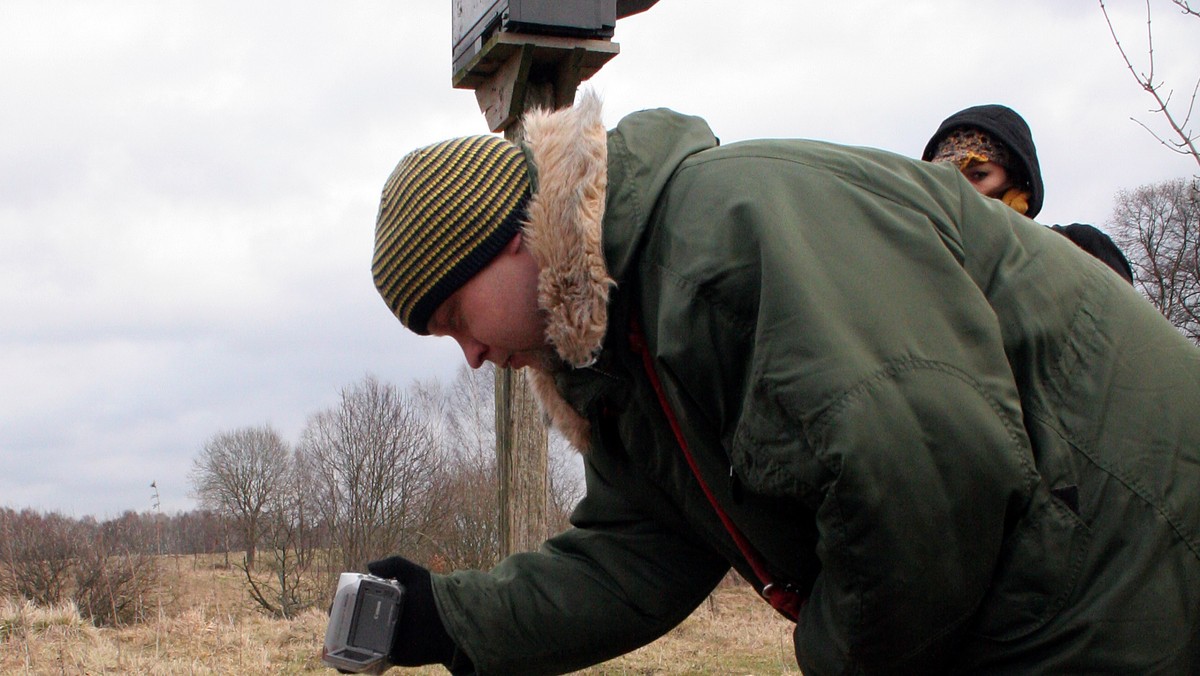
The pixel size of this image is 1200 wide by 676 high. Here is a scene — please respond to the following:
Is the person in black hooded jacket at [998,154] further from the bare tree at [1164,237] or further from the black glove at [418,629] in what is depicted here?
the bare tree at [1164,237]

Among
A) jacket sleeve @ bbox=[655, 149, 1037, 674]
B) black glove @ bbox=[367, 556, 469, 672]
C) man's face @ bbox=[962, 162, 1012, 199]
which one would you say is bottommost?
black glove @ bbox=[367, 556, 469, 672]

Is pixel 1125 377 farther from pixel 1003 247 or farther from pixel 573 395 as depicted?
pixel 573 395

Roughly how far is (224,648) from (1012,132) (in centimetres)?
508

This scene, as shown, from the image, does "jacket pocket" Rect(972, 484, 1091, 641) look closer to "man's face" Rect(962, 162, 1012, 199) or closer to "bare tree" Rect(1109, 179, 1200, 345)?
"man's face" Rect(962, 162, 1012, 199)

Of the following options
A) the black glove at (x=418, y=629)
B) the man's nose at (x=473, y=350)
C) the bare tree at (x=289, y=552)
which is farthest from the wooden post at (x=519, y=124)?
the bare tree at (x=289, y=552)

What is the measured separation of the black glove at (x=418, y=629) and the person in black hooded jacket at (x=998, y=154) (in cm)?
190

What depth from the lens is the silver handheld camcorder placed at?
210 cm

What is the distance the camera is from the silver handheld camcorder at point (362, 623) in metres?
2.10

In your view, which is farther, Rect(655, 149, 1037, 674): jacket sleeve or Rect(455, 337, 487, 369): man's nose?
Rect(455, 337, 487, 369): man's nose

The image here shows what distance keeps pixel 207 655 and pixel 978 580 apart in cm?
543

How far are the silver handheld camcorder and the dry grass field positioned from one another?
10.4ft

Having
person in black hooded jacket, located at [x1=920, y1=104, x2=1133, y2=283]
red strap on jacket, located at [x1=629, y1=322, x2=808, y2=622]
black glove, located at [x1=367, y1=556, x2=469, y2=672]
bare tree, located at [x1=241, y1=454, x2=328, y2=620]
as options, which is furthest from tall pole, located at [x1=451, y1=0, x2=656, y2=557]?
bare tree, located at [x1=241, y1=454, x2=328, y2=620]

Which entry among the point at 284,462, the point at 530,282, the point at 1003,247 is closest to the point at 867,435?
the point at 1003,247

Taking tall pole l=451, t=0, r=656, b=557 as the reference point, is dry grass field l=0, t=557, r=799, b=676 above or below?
below
